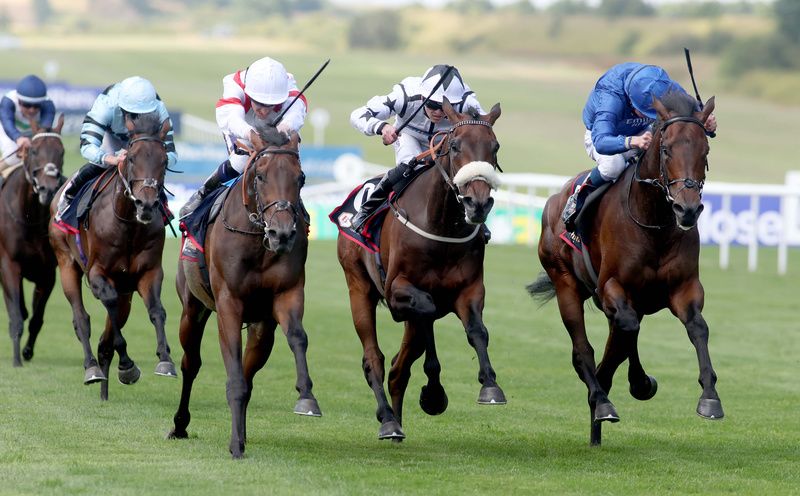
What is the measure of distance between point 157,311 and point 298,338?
262cm

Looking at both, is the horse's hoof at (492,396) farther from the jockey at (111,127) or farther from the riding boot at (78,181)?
the riding boot at (78,181)

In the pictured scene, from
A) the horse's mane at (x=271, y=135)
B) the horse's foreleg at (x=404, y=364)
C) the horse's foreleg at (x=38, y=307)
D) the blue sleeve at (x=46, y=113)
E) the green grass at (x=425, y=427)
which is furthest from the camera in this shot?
the blue sleeve at (x=46, y=113)

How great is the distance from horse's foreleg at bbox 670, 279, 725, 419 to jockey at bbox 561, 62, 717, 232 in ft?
2.98

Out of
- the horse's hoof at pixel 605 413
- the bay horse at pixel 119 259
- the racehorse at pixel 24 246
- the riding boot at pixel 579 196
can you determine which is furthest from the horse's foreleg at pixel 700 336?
the racehorse at pixel 24 246

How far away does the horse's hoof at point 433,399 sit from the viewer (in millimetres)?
8680

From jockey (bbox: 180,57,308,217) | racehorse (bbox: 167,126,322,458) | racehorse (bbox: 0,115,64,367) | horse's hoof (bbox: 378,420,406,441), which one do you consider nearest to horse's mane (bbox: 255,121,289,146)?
racehorse (bbox: 167,126,322,458)

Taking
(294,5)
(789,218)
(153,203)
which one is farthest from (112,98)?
(294,5)

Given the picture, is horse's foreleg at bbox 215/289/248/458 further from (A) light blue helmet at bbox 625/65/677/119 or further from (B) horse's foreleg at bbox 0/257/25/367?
(B) horse's foreleg at bbox 0/257/25/367

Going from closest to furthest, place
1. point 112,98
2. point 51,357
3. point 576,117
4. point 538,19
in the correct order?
1. point 112,98
2. point 51,357
3. point 576,117
4. point 538,19

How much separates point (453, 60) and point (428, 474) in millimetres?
72882

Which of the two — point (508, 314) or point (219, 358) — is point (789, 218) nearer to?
point (508, 314)

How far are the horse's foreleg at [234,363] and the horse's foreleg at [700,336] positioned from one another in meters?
2.48

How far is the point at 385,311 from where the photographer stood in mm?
17625

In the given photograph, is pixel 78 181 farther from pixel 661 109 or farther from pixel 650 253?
pixel 661 109
